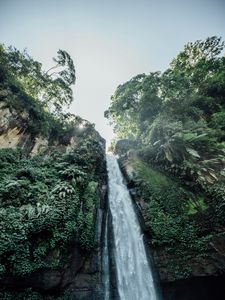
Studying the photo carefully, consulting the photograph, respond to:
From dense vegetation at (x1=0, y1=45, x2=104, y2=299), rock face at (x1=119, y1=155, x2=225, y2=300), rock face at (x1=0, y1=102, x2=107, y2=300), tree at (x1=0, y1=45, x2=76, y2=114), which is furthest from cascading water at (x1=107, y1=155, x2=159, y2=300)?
tree at (x1=0, y1=45, x2=76, y2=114)

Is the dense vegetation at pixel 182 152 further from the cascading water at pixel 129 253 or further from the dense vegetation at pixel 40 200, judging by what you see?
the dense vegetation at pixel 40 200

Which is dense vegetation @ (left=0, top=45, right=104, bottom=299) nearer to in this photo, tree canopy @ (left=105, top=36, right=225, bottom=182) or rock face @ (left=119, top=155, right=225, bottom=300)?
rock face @ (left=119, top=155, right=225, bottom=300)

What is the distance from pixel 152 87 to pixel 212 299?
50.6 feet

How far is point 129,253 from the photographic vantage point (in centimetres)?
730

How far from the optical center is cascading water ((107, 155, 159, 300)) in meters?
6.33

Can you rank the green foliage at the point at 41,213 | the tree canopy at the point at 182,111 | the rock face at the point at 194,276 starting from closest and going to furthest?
the green foliage at the point at 41,213
the rock face at the point at 194,276
the tree canopy at the point at 182,111

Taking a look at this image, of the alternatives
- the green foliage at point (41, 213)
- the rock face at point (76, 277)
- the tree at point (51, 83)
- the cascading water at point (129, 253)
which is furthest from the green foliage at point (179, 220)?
the tree at point (51, 83)

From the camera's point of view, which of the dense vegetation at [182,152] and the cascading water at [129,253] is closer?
the cascading water at [129,253]

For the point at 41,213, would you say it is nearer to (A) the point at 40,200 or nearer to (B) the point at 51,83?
(A) the point at 40,200

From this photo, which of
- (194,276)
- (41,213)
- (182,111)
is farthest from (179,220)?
(182,111)

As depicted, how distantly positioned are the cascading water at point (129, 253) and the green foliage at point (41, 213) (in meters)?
1.35

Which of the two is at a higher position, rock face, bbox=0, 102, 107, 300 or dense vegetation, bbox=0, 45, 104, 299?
dense vegetation, bbox=0, 45, 104, 299

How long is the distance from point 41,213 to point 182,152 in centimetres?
819

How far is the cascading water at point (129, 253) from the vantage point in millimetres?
6327
